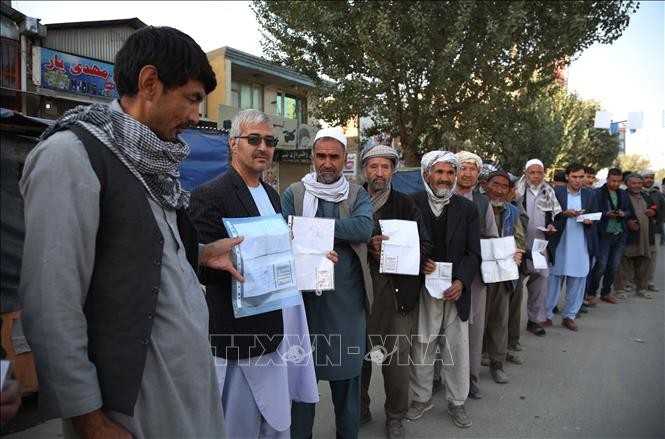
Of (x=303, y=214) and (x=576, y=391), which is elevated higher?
(x=303, y=214)

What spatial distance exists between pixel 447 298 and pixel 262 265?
6.22ft

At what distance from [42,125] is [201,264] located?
206 cm

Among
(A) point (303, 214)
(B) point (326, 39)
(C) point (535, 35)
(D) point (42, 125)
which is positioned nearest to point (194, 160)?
(D) point (42, 125)

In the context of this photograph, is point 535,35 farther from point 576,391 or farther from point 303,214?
point 303,214

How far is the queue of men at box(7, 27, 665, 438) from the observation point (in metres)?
1.16

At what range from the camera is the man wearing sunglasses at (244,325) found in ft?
7.10

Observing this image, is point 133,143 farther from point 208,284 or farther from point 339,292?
point 339,292

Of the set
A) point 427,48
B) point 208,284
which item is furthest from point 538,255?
point 427,48

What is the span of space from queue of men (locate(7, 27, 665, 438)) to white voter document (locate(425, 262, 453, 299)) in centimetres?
3

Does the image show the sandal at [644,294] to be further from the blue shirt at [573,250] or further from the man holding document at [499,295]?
the man holding document at [499,295]

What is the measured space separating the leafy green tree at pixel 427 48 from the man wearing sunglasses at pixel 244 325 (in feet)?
27.5

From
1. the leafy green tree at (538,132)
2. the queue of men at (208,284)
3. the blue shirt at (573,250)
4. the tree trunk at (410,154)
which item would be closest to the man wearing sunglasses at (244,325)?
the queue of men at (208,284)

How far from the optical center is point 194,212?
2.20 m

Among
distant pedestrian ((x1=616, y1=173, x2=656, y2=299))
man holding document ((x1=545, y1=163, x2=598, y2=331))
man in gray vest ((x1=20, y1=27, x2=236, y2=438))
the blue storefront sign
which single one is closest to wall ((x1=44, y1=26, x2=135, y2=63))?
the blue storefront sign
